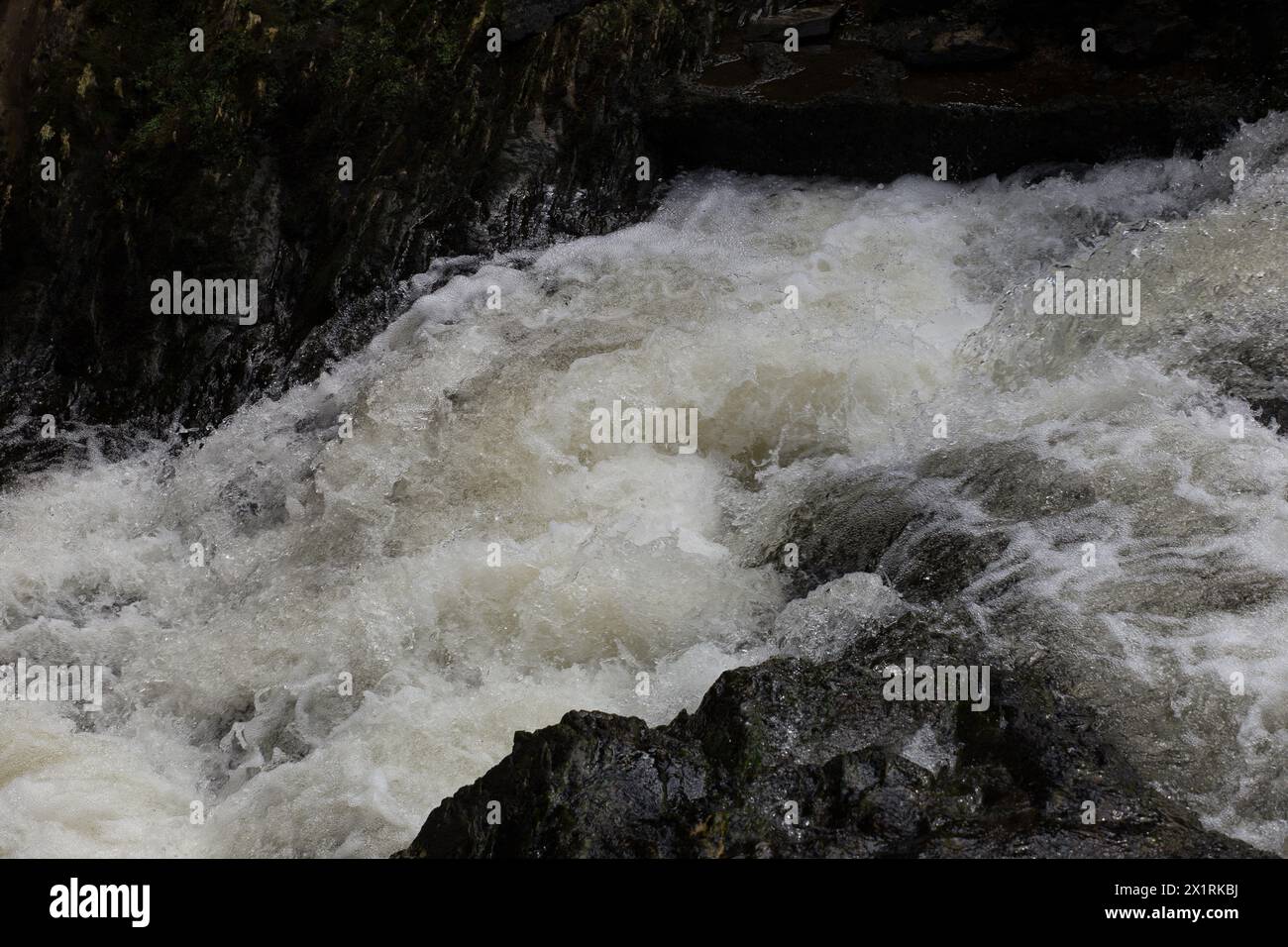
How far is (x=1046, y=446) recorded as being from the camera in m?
5.17

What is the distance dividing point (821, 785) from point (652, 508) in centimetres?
226

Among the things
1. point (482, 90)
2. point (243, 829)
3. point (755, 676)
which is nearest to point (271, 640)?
Answer: point (243, 829)

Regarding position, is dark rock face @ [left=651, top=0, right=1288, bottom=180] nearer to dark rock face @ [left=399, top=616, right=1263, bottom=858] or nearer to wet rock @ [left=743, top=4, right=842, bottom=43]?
wet rock @ [left=743, top=4, right=842, bottom=43]

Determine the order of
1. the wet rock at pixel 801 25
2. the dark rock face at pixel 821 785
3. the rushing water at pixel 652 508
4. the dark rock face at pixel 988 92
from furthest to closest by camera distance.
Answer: the wet rock at pixel 801 25 < the dark rock face at pixel 988 92 < the rushing water at pixel 652 508 < the dark rock face at pixel 821 785

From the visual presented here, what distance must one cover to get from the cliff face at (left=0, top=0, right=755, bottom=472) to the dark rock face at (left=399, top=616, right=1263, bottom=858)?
13.9 ft

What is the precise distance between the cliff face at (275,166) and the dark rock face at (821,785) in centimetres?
423

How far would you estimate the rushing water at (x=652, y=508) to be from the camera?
14.4ft

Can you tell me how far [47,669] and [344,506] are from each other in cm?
141

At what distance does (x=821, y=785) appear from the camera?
355 cm

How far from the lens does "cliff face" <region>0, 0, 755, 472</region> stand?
7.66 metres

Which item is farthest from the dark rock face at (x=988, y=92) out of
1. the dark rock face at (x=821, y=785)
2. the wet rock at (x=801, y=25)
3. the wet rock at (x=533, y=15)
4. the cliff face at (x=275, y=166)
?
the dark rock face at (x=821, y=785)

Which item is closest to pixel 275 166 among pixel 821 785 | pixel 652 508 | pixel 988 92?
pixel 652 508

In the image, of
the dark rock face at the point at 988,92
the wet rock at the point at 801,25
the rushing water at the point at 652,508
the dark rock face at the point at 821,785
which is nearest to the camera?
the dark rock face at the point at 821,785

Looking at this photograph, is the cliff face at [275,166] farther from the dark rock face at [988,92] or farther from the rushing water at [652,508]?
the dark rock face at [988,92]
